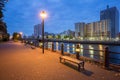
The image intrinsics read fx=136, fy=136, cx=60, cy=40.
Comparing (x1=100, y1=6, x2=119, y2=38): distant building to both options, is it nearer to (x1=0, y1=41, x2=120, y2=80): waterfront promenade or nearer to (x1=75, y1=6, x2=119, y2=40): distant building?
(x1=75, y1=6, x2=119, y2=40): distant building

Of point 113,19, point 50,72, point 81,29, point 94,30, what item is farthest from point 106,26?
point 50,72

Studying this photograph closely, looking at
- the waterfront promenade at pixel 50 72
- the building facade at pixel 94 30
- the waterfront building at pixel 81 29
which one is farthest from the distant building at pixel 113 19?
the waterfront promenade at pixel 50 72

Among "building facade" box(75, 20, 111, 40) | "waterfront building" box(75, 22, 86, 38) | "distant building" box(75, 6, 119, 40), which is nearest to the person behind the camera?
"distant building" box(75, 6, 119, 40)

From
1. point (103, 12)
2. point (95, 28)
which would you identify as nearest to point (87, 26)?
point (95, 28)

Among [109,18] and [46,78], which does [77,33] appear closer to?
[109,18]

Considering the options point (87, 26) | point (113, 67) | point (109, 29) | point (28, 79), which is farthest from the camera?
point (87, 26)

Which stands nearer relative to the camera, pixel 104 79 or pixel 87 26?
pixel 104 79

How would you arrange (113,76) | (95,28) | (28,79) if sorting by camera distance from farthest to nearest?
1. (95,28)
2. (113,76)
3. (28,79)

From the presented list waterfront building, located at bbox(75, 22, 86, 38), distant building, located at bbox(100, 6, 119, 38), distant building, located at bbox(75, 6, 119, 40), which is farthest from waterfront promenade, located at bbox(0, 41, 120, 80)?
waterfront building, located at bbox(75, 22, 86, 38)

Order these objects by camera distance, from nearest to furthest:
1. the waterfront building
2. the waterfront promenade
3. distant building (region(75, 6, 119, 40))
A: the waterfront promenade
distant building (region(75, 6, 119, 40))
the waterfront building

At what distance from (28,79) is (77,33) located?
190m

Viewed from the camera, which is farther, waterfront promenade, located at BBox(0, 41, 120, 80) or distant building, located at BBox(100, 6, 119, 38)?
distant building, located at BBox(100, 6, 119, 38)

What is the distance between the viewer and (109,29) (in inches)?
5960

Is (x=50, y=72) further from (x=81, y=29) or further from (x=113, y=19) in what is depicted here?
(x=81, y=29)
